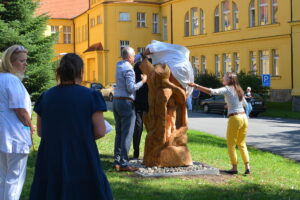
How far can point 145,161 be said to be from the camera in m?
9.05

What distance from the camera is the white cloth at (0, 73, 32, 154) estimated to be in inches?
206

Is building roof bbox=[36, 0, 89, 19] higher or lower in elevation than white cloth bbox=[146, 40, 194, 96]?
higher

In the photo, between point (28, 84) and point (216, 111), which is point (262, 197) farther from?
point (216, 111)

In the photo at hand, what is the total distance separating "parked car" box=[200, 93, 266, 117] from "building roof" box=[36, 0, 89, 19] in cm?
3750

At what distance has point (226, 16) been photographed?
44000mm

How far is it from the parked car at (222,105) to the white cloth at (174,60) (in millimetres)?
19136

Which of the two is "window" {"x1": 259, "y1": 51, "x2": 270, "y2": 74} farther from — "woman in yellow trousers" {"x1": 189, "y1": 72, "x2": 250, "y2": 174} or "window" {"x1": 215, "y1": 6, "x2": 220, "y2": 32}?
"woman in yellow trousers" {"x1": 189, "y1": 72, "x2": 250, "y2": 174}

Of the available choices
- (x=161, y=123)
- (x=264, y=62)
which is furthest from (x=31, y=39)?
(x=264, y=62)

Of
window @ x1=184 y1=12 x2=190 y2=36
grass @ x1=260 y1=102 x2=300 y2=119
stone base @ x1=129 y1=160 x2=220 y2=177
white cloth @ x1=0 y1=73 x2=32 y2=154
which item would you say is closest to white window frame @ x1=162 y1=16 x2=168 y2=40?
window @ x1=184 y1=12 x2=190 y2=36

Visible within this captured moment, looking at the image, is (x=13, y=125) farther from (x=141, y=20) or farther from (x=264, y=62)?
(x=141, y=20)

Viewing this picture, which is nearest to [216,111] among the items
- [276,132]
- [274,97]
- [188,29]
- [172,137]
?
[274,97]

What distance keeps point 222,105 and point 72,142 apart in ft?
88.2

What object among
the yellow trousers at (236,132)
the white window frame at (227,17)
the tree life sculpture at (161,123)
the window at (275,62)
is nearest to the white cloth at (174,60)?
the tree life sculpture at (161,123)

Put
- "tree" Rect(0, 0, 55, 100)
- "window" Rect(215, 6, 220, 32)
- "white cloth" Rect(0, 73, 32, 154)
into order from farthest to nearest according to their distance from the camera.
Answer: "window" Rect(215, 6, 220, 32), "tree" Rect(0, 0, 55, 100), "white cloth" Rect(0, 73, 32, 154)
